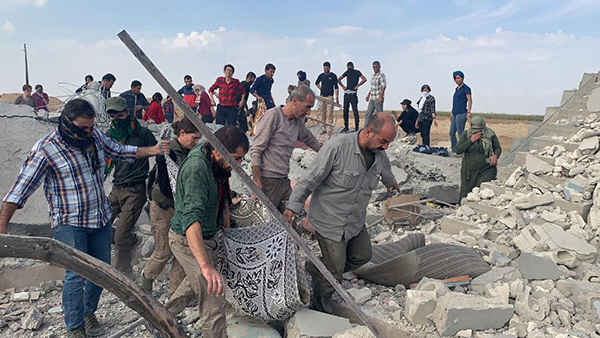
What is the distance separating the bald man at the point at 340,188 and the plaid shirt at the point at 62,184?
4.84ft

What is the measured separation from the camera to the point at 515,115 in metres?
39.1

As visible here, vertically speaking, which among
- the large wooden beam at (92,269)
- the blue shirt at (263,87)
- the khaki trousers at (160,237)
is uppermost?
the blue shirt at (263,87)

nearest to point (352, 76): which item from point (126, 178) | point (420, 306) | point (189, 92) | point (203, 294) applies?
point (189, 92)

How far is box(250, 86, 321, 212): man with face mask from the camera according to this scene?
14.7ft

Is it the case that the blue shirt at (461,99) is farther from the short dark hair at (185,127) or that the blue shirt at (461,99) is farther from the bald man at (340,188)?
the short dark hair at (185,127)

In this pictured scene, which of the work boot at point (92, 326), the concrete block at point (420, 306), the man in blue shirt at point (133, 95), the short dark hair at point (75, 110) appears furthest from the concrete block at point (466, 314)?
the man in blue shirt at point (133, 95)

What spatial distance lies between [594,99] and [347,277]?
6.12 m

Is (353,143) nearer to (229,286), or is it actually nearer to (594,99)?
(229,286)

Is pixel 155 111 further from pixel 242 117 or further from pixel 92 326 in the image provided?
pixel 92 326

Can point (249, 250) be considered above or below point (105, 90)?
below

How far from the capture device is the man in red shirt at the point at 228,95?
30.0 ft

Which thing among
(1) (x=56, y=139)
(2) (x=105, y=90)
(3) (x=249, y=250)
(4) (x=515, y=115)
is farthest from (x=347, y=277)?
(4) (x=515, y=115)

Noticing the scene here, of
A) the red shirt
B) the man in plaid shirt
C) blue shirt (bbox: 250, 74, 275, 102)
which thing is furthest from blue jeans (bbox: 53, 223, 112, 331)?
blue shirt (bbox: 250, 74, 275, 102)

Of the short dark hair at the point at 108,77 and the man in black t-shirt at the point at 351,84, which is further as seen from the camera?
the man in black t-shirt at the point at 351,84
